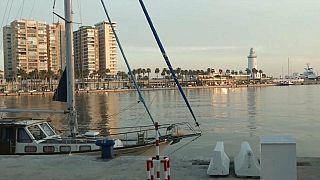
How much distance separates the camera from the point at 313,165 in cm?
1297

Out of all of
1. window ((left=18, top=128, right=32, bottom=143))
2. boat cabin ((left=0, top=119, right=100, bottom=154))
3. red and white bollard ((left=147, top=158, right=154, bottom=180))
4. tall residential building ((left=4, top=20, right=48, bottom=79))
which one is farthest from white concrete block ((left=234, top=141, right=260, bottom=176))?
tall residential building ((left=4, top=20, right=48, bottom=79))

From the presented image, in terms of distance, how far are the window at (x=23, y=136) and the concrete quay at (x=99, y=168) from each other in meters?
3.66

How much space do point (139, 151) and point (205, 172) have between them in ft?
26.2

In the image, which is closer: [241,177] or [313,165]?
[241,177]

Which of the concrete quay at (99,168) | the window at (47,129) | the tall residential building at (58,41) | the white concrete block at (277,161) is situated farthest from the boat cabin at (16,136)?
the white concrete block at (277,161)

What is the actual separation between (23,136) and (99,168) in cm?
713

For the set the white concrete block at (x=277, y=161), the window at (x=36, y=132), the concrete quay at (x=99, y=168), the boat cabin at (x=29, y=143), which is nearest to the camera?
the white concrete block at (x=277, y=161)

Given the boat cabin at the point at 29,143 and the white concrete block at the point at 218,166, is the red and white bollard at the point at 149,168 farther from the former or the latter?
the boat cabin at the point at 29,143

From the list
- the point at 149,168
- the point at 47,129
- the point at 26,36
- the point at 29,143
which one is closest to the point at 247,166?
the point at 149,168

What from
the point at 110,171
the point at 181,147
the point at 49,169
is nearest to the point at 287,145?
the point at 110,171

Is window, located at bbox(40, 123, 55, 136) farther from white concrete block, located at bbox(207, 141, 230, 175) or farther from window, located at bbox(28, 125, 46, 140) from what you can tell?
white concrete block, located at bbox(207, 141, 230, 175)

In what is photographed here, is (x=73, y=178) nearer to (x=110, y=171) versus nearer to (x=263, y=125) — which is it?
(x=110, y=171)

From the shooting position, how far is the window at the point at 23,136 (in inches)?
747

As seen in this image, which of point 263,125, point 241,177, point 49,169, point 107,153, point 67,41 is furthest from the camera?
point 263,125
